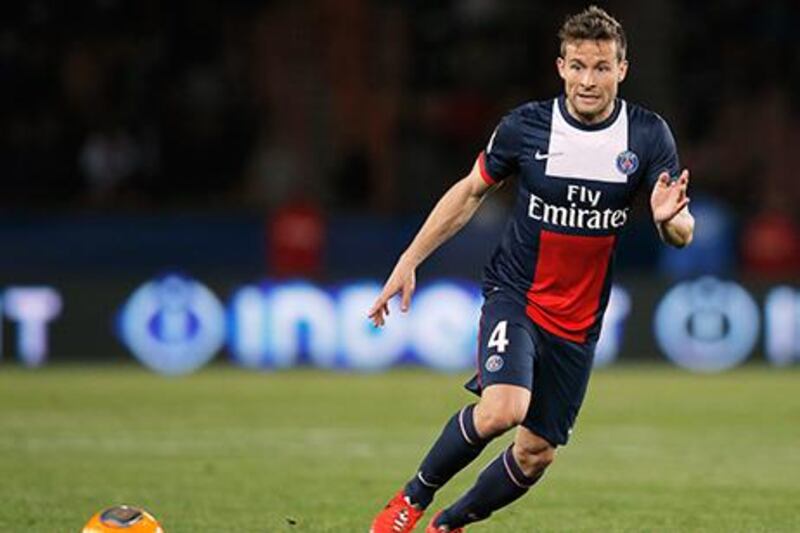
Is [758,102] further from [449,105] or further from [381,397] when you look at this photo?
[381,397]

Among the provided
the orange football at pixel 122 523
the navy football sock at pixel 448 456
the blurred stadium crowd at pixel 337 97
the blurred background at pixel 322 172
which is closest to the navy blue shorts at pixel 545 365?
the navy football sock at pixel 448 456

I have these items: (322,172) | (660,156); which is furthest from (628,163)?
(322,172)

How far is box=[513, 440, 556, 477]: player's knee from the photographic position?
7.52 m

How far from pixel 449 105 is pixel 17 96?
4598mm

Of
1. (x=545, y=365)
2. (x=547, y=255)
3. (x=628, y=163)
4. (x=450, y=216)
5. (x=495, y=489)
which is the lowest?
(x=495, y=489)

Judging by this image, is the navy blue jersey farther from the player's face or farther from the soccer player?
the player's face

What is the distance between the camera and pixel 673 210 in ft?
23.0

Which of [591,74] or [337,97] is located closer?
[591,74]

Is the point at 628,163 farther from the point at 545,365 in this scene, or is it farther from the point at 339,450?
the point at 339,450

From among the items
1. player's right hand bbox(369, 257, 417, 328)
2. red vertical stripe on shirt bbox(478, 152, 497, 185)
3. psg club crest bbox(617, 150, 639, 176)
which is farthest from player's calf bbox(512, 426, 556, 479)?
psg club crest bbox(617, 150, 639, 176)

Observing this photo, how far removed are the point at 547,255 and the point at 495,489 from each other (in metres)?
0.91

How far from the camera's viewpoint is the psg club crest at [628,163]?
24.5 ft

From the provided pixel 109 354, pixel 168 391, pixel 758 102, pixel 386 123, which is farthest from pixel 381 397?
pixel 758 102

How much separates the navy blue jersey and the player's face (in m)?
0.12
